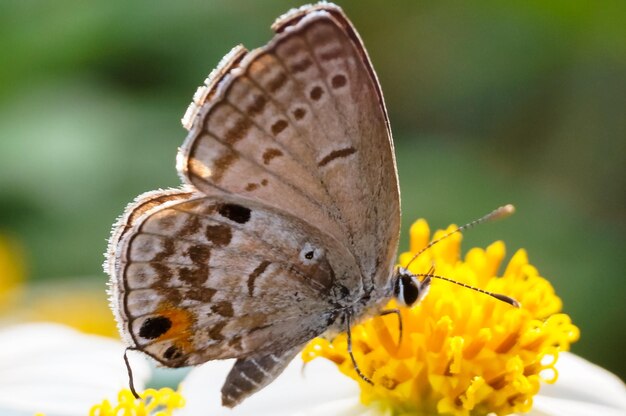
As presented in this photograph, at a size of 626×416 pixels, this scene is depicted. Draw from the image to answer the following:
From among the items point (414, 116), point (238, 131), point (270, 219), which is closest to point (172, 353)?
point (270, 219)

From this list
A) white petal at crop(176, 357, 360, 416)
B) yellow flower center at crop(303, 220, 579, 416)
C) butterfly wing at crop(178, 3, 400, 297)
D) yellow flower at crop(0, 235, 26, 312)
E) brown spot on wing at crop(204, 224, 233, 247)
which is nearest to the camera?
butterfly wing at crop(178, 3, 400, 297)

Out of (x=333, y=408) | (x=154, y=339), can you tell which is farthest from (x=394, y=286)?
(x=154, y=339)

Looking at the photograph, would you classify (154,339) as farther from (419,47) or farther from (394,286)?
(419,47)

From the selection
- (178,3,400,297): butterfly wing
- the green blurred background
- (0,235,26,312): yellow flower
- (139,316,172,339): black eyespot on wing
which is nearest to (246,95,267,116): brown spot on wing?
(178,3,400,297): butterfly wing

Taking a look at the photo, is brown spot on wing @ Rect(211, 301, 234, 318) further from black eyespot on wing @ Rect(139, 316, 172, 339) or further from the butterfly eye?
the butterfly eye

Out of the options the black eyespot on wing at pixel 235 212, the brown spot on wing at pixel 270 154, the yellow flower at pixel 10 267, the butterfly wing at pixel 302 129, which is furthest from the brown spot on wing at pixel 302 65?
the yellow flower at pixel 10 267
